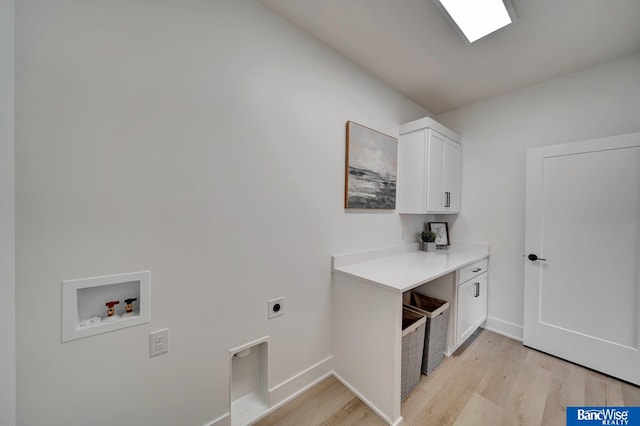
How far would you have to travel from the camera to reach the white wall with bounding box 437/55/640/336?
1.85 meters

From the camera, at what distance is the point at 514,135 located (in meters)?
2.32

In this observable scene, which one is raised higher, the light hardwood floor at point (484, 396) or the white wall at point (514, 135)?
the white wall at point (514, 135)

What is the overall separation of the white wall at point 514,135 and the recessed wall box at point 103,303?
9.90 feet

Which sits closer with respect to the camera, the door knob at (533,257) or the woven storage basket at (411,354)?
the woven storage basket at (411,354)

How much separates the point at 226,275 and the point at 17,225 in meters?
0.78

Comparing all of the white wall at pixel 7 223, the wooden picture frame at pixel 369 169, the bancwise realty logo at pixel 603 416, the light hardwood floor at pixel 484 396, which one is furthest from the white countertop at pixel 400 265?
the white wall at pixel 7 223

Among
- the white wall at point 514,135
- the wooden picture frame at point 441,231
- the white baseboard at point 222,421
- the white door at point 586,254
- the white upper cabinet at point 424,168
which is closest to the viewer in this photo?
the white baseboard at point 222,421

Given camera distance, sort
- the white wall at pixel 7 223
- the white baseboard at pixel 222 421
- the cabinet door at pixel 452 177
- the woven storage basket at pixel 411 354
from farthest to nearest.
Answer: the cabinet door at pixel 452 177, the woven storage basket at pixel 411 354, the white baseboard at pixel 222 421, the white wall at pixel 7 223

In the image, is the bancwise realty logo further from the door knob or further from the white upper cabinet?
the white upper cabinet

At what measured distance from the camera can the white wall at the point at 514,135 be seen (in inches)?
72.9

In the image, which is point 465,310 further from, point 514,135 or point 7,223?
point 7,223

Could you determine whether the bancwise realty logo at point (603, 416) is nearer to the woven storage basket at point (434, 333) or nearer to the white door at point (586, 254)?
the white door at point (586, 254)

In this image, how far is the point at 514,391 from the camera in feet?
5.21

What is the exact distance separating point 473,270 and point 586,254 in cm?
82
